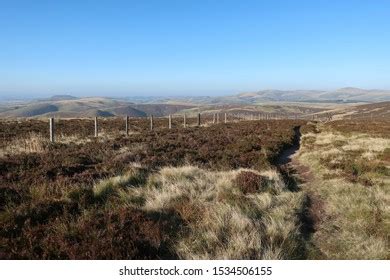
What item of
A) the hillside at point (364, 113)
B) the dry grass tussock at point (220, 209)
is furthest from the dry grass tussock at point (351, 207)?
the hillside at point (364, 113)

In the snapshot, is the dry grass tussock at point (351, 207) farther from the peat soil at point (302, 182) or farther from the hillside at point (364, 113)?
the hillside at point (364, 113)

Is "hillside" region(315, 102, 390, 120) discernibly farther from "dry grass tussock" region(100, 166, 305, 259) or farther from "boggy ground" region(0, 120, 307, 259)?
"boggy ground" region(0, 120, 307, 259)

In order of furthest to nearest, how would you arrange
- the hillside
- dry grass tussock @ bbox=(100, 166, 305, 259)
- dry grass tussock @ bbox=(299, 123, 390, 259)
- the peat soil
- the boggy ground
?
the hillside, the peat soil, dry grass tussock @ bbox=(299, 123, 390, 259), dry grass tussock @ bbox=(100, 166, 305, 259), the boggy ground

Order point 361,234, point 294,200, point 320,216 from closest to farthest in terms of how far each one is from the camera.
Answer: point 361,234, point 320,216, point 294,200

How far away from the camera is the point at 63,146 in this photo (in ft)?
59.5

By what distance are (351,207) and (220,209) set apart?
3197 millimetres

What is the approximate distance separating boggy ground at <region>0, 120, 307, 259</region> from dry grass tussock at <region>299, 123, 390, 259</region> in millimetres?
598

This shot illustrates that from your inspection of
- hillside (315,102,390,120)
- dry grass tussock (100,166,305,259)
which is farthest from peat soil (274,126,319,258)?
hillside (315,102,390,120)

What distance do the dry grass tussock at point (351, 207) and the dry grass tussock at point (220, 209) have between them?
59 centimetres

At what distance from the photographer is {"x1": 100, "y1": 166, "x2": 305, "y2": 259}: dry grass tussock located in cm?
576

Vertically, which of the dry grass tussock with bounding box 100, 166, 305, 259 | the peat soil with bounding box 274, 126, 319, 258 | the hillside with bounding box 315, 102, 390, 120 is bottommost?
the hillside with bounding box 315, 102, 390, 120
